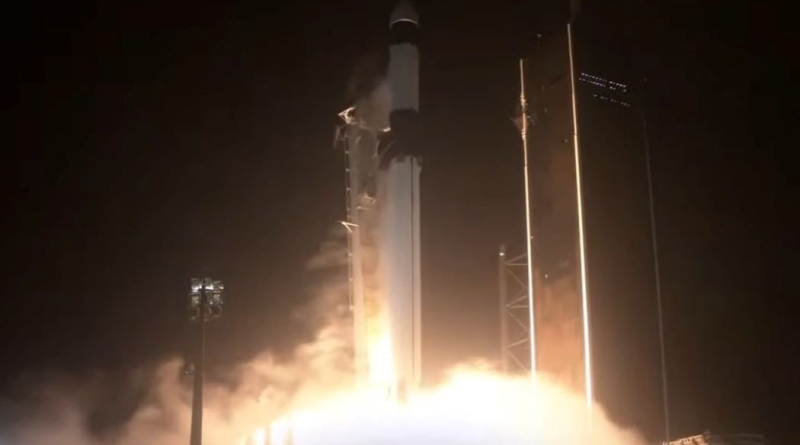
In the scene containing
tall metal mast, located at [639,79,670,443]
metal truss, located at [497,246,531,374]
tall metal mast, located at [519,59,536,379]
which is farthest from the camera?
metal truss, located at [497,246,531,374]

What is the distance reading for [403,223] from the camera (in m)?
14.7

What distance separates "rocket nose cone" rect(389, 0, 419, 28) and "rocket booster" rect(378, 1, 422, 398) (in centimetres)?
58

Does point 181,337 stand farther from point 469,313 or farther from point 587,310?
point 587,310

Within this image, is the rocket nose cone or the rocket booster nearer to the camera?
the rocket booster

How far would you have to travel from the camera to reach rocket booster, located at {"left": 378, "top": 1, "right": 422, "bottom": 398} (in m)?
14.4

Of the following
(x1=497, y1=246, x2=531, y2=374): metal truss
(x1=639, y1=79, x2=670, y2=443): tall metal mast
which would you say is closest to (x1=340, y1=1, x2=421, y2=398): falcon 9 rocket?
(x1=497, y1=246, x2=531, y2=374): metal truss

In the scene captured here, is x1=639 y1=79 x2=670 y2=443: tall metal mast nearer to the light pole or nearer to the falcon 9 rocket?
the falcon 9 rocket

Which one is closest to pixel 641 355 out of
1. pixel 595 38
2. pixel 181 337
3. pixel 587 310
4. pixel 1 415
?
pixel 587 310

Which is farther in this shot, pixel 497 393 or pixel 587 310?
pixel 497 393

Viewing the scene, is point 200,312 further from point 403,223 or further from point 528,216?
point 528,216

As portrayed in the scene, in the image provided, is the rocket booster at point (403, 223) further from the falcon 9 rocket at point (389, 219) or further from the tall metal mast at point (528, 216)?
the tall metal mast at point (528, 216)

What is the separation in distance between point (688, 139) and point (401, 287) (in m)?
5.94

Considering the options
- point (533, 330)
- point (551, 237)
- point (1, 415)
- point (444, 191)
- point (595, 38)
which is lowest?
point (1, 415)

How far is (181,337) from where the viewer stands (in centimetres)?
1833
